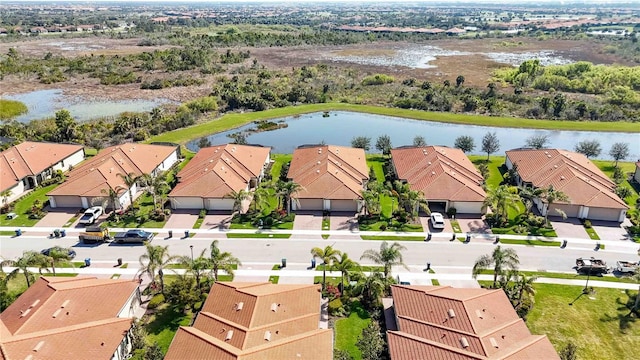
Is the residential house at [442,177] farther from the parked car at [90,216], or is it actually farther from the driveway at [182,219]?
the parked car at [90,216]

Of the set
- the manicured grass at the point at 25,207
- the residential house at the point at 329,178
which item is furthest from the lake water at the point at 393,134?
the manicured grass at the point at 25,207

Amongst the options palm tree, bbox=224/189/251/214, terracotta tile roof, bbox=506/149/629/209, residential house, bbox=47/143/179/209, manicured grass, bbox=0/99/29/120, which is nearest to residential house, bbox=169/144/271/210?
palm tree, bbox=224/189/251/214

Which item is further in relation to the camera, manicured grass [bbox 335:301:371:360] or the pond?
the pond

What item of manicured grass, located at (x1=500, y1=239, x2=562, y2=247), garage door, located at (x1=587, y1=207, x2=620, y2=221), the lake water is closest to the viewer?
manicured grass, located at (x1=500, y1=239, x2=562, y2=247)

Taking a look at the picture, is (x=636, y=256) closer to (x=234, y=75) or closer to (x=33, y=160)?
(x=33, y=160)

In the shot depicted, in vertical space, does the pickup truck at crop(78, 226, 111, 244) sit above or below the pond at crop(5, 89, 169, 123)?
below

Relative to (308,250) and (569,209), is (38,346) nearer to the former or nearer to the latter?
(308,250)

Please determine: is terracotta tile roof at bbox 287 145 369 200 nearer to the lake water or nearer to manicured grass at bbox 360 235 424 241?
manicured grass at bbox 360 235 424 241
